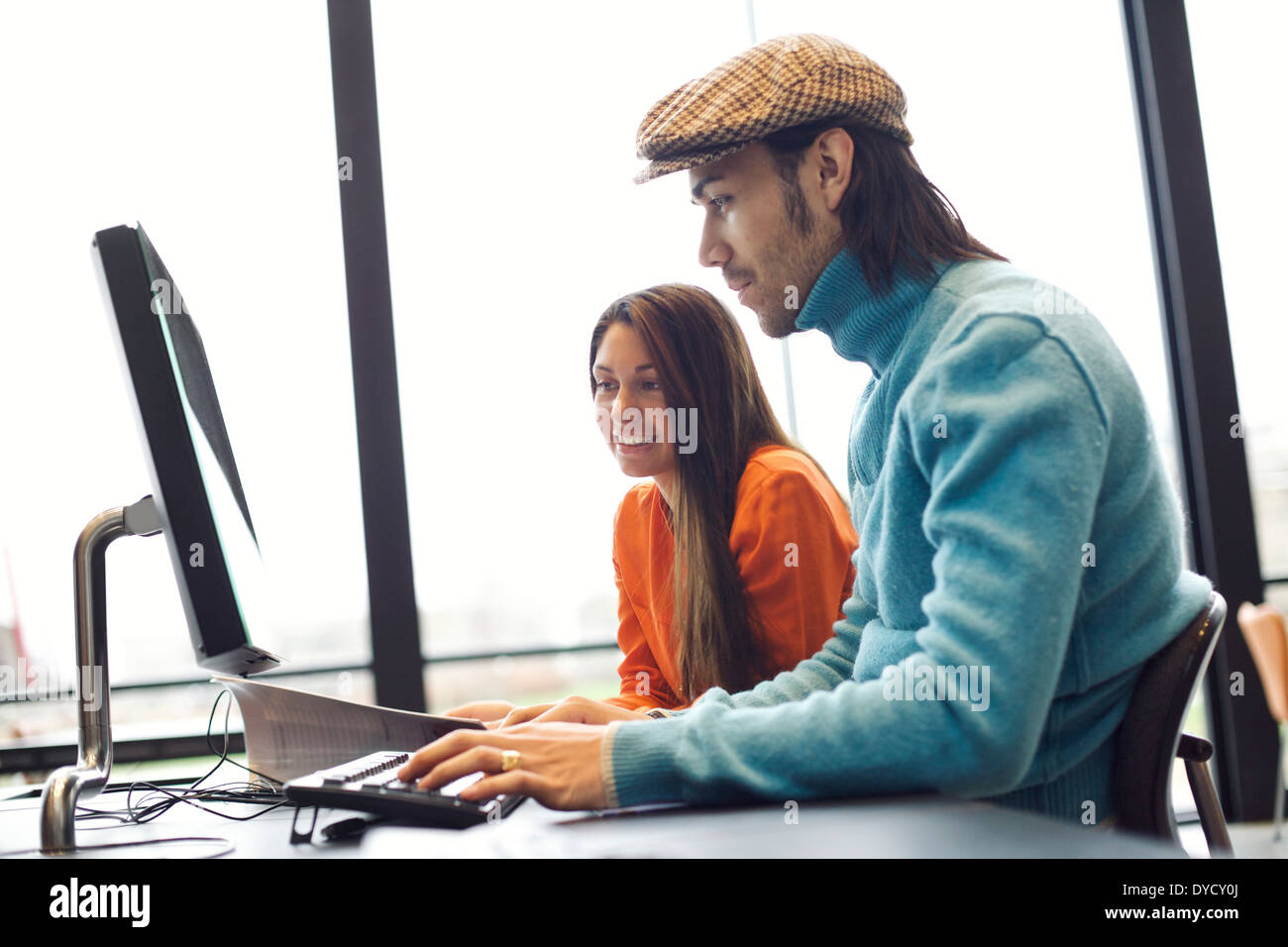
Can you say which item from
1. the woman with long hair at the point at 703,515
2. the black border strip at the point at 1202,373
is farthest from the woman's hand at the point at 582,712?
the black border strip at the point at 1202,373

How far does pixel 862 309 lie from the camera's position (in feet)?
3.36

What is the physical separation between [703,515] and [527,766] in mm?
985

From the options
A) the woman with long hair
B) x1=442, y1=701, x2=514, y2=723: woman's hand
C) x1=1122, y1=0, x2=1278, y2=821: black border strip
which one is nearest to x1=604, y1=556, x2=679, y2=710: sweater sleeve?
the woman with long hair

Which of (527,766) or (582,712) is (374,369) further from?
(527,766)

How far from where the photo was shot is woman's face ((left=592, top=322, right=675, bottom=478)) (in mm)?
1755

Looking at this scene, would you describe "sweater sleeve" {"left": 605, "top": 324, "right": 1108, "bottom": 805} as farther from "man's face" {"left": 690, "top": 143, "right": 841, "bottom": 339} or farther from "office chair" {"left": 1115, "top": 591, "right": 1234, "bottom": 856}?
"man's face" {"left": 690, "top": 143, "right": 841, "bottom": 339}

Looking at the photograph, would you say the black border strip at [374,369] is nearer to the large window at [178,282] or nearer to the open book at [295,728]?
the large window at [178,282]

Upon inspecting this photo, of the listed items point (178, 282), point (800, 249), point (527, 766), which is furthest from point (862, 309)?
point (178, 282)

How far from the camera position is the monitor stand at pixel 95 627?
87 cm

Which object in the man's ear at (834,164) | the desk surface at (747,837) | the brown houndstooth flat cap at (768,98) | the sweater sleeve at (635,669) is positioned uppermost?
the brown houndstooth flat cap at (768,98)

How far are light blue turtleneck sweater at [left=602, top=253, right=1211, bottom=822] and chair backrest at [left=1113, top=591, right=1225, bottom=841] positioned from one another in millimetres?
13

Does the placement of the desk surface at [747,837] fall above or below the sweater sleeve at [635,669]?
above
